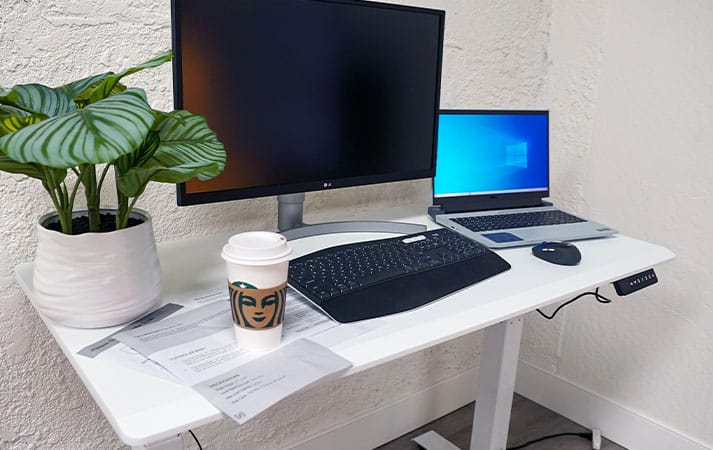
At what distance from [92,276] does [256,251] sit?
23cm

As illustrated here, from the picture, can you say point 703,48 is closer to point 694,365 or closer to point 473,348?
point 694,365

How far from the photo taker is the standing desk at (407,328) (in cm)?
60

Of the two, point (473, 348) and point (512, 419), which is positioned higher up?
point (473, 348)

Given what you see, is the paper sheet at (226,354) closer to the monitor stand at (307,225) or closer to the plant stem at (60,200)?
the plant stem at (60,200)

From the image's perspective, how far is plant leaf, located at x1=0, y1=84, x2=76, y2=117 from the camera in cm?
69

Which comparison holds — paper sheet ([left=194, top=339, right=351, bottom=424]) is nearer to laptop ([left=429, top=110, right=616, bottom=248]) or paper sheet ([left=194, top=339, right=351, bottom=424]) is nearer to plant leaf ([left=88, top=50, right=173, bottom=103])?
plant leaf ([left=88, top=50, right=173, bottom=103])

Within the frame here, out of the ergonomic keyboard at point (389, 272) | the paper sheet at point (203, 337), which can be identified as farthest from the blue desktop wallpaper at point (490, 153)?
the paper sheet at point (203, 337)

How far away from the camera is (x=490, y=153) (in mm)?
1396

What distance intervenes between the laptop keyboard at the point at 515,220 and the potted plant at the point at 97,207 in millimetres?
679

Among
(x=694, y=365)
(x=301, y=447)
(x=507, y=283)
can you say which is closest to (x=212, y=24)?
(x=507, y=283)

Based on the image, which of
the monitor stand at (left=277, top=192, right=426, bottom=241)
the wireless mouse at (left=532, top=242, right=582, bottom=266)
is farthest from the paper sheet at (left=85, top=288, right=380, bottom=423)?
the wireless mouse at (left=532, top=242, right=582, bottom=266)

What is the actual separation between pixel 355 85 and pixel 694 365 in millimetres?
1228

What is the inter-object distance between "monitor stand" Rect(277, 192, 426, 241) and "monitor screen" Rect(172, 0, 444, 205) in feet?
0.27

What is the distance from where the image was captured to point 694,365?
155 cm
